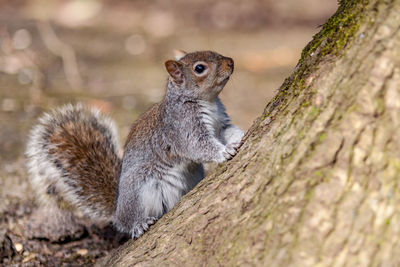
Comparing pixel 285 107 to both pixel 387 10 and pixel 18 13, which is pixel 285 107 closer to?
pixel 387 10

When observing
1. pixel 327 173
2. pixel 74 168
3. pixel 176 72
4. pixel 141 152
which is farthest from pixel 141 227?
pixel 327 173

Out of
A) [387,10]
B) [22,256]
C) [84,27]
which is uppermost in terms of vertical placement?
[84,27]

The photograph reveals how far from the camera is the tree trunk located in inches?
50.6

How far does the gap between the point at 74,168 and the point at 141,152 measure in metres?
0.42

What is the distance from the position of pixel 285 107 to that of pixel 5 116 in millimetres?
3230

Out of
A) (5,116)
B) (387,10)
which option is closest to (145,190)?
(387,10)

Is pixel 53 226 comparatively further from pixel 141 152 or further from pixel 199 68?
pixel 199 68

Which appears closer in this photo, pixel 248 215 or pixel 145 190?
pixel 248 215

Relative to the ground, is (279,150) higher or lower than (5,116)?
lower

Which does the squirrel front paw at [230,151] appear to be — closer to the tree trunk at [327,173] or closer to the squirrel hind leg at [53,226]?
the tree trunk at [327,173]

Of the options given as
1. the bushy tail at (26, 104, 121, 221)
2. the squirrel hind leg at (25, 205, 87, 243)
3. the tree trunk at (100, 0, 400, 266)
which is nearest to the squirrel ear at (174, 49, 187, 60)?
the bushy tail at (26, 104, 121, 221)

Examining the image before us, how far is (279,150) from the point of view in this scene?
1.48 meters

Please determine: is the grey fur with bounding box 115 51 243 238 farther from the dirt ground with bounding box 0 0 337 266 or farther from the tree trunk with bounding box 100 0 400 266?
the tree trunk with bounding box 100 0 400 266

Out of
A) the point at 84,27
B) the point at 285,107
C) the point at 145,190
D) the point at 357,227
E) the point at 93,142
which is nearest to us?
the point at 357,227
